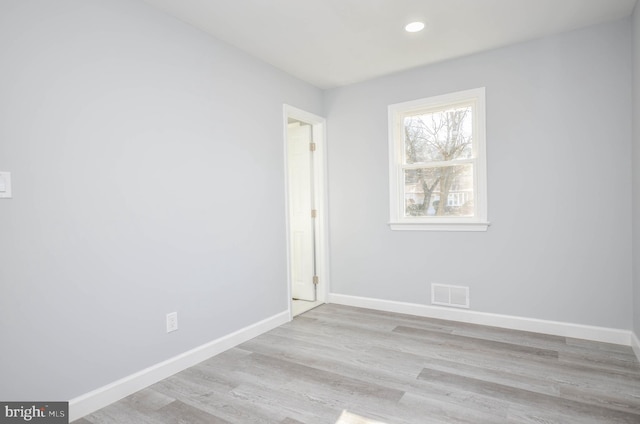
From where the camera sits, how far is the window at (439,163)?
3.46m

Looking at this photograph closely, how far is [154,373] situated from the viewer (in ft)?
8.09

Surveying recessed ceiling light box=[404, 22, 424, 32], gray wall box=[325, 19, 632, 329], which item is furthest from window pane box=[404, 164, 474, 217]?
recessed ceiling light box=[404, 22, 424, 32]

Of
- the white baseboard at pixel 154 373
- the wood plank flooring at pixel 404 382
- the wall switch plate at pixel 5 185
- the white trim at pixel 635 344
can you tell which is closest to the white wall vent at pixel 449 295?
the wood plank flooring at pixel 404 382

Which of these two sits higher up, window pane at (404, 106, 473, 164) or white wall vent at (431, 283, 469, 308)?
window pane at (404, 106, 473, 164)

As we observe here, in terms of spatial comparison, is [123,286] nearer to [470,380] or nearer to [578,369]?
[470,380]

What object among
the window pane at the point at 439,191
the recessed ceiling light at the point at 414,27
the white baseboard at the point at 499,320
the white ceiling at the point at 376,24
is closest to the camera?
the white ceiling at the point at 376,24

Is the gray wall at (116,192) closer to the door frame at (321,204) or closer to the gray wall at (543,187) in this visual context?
the door frame at (321,204)

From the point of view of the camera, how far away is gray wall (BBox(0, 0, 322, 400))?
1872mm

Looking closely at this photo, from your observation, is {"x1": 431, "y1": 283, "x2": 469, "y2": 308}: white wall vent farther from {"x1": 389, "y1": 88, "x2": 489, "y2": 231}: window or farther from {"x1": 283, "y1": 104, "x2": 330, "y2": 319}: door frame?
{"x1": 283, "y1": 104, "x2": 330, "y2": 319}: door frame

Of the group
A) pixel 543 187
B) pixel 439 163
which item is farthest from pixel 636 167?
pixel 439 163

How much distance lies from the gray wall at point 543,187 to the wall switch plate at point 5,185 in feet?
10.2

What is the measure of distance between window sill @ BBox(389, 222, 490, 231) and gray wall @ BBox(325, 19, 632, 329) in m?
0.06

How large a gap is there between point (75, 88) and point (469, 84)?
3191mm

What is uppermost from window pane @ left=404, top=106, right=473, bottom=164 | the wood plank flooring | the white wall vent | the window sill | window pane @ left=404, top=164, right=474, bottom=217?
window pane @ left=404, top=106, right=473, bottom=164
